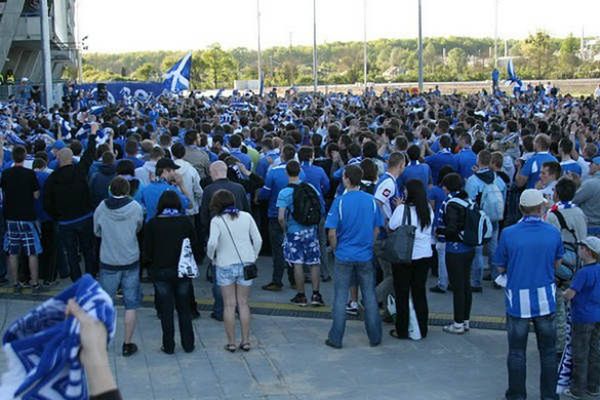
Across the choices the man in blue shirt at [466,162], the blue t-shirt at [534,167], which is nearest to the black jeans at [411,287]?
the blue t-shirt at [534,167]

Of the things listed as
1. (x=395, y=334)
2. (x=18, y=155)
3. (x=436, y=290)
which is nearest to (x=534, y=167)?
(x=436, y=290)

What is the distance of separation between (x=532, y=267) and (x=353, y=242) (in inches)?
82.9

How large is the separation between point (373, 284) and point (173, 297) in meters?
2.03

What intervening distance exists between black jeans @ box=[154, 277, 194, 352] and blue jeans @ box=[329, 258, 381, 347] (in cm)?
148

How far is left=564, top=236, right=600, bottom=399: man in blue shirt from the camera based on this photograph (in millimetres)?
6766

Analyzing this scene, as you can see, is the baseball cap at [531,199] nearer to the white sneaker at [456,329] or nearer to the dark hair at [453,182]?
the dark hair at [453,182]

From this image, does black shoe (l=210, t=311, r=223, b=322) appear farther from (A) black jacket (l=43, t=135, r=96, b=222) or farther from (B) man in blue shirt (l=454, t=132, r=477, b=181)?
(B) man in blue shirt (l=454, t=132, r=477, b=181)

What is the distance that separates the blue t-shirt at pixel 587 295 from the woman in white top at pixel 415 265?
1.88m

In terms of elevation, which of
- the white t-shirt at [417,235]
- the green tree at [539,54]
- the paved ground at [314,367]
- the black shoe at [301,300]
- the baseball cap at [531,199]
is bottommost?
the paved ground at [314,367]

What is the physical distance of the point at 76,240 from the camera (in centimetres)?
1042

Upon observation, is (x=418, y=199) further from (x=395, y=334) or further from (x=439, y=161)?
(x=439, y=161)

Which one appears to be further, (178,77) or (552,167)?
(178,77)

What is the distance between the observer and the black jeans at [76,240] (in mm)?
10209

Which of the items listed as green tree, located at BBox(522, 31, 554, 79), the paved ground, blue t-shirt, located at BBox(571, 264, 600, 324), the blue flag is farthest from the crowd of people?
green tree, located at BBox(522, 31, 554, 79)
